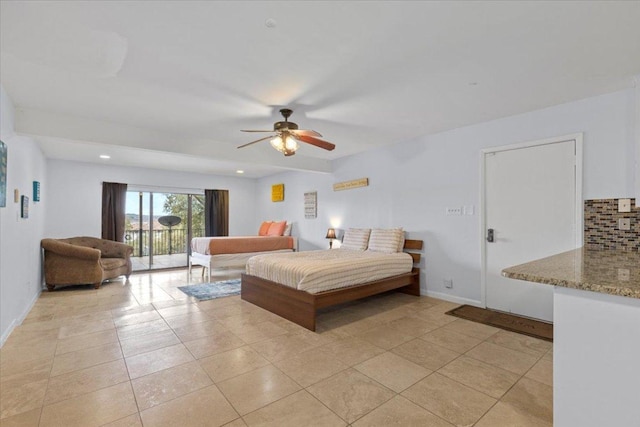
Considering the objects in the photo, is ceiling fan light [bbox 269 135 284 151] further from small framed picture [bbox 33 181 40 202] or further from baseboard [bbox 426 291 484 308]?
small framed picture [bbox 33 181 40 202]

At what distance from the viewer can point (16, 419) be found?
5.71 feet

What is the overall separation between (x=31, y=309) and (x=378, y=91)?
16.3ft

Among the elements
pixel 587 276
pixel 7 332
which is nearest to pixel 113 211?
pixel 7 332

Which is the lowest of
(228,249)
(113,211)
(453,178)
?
(228,249)

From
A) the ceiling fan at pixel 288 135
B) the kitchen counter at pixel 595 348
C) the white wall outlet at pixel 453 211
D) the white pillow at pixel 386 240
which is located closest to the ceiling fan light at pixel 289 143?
the ceiling fan at pixel 288 135

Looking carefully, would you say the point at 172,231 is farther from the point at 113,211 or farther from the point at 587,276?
the point at 587,276

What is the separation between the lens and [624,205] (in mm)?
2770

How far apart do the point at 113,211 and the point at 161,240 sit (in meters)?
1.26

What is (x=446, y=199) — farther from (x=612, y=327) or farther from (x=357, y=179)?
(x=612, y=327)

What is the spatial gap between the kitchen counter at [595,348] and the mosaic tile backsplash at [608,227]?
2011 millimetres

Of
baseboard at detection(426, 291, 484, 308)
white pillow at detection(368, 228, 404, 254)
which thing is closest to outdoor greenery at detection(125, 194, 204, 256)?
white pillow at detection(368, 228, 404, 254)

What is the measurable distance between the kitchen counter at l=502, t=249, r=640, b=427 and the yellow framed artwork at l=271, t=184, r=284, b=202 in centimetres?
653

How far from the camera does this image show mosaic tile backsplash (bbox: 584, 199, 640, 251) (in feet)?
8.84

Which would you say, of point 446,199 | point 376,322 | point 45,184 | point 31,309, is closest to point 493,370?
point 376,322
